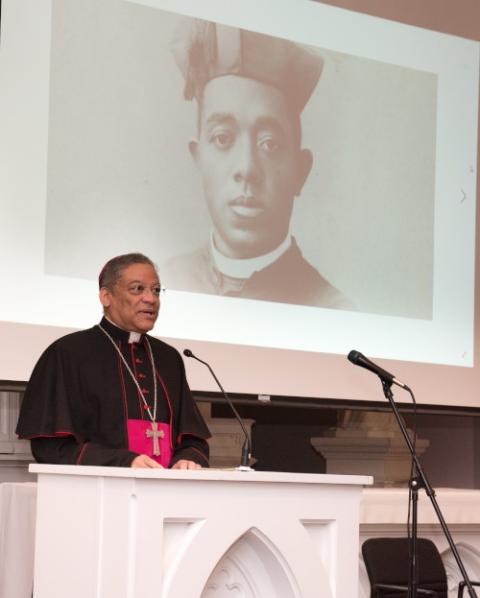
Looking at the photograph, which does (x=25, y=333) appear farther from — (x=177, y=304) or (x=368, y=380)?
(x=368, y=380)

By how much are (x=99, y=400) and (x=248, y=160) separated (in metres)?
1.87

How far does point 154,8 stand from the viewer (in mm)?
5055

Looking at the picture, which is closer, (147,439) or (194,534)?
(194,534)

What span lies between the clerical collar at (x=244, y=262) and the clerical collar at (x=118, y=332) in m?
1.20

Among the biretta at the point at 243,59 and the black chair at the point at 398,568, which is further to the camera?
the biretta at the point at 243,59

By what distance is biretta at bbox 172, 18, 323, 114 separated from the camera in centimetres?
518

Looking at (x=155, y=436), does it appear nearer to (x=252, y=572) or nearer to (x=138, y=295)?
(x=138, y=295)

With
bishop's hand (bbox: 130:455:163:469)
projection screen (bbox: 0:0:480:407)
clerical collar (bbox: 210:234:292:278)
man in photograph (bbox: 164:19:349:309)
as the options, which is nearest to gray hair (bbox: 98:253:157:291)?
projection screen (bbox: 0:0:480:407)

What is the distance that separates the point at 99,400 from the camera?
3.86m

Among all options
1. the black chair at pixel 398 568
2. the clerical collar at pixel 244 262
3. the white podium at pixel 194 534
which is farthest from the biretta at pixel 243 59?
the white podium at pixel 194 534

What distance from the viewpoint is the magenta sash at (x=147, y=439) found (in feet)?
12.5

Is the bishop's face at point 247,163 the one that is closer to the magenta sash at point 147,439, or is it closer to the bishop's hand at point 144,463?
the magenta sash at point 147,439

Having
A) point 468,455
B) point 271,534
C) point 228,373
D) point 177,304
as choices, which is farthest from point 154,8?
point 468,455

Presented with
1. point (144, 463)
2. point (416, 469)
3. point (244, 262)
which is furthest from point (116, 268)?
point (244, 262)
